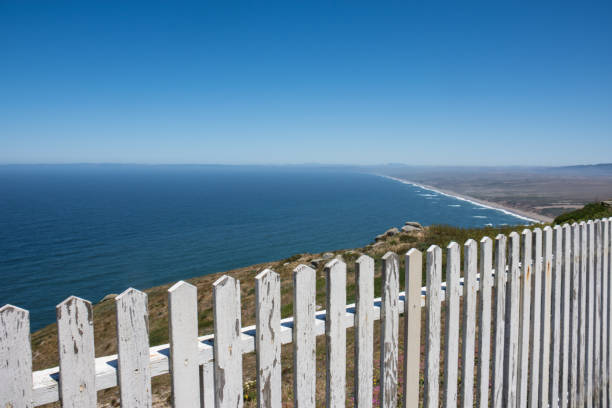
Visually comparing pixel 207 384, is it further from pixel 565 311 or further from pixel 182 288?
pixel 565 311

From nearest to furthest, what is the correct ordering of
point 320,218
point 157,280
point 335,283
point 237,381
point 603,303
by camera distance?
point 237,381
point 335,283
point 603,303
point 157,280
point 320,218

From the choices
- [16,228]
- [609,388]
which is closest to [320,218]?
[16,228]

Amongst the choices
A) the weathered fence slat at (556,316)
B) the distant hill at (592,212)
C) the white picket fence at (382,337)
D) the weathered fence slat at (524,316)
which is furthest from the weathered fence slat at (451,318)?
the distant hill at (592,212)

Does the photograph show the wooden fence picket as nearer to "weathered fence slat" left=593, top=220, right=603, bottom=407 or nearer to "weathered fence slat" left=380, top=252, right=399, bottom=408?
"weathered fence slat" left=593, top=220, right=603, bottom=407

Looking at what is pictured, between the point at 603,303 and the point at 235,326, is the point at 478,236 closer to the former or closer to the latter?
the point at 603,303

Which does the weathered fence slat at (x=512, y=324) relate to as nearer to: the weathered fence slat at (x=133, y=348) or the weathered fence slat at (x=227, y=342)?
the weathered fence slat at (x=227, y=342)

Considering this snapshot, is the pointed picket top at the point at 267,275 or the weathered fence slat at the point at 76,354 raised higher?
the pointed picket top at the point at 267,275

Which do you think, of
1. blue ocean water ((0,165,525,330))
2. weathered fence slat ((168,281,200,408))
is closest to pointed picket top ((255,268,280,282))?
weathered fence slat ((168,281,200,408))
